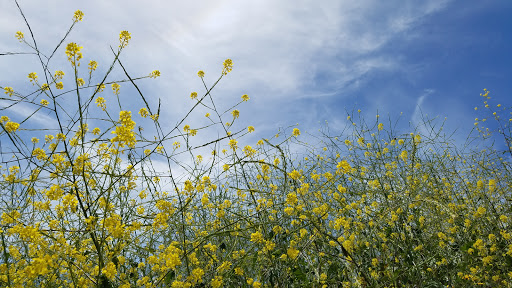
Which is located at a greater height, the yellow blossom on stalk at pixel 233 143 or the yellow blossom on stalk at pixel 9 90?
the yellow blossom on stalk at pixel 9 90

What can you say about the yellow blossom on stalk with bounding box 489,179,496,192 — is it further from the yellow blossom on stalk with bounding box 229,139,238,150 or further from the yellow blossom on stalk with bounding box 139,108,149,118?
the yellow blossom on stalk with bounding box 139,108,149,118

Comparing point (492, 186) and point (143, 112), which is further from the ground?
point (143, 112)

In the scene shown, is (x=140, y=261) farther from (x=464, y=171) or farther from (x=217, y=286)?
(x=464, y=171)

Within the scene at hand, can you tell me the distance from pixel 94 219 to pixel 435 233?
2.86 metres

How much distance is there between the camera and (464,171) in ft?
14.7

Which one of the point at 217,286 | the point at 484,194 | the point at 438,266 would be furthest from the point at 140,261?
the point at 484,194

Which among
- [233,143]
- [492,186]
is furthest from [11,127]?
[492,186]

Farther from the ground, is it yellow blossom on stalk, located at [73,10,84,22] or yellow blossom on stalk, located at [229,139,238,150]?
yellow blossom on stalk, located at [73,10,84,22]

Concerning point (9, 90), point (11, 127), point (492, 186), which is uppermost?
point (9, 90)

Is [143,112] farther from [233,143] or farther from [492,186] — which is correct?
[492,186]

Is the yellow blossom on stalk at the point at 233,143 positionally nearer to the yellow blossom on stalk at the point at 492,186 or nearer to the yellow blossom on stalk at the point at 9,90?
the yellow blossom on stalk at the point at 9,90

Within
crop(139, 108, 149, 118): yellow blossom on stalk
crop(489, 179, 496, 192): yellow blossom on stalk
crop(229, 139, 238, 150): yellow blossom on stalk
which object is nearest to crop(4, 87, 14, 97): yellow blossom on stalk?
crop(139, 108, 149, 118): yellow blossom on stalk

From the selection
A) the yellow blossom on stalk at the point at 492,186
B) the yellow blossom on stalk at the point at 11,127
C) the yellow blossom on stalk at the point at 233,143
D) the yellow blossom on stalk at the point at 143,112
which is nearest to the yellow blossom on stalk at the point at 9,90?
the yellow blossom on stalk at the point at 11,127

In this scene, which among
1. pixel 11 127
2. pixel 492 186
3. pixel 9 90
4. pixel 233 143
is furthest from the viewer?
pixel 492 186
